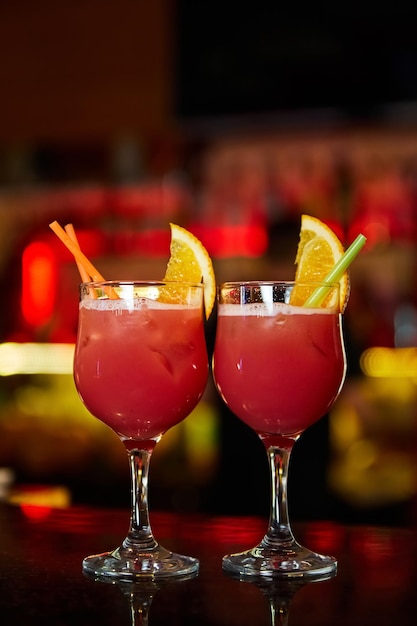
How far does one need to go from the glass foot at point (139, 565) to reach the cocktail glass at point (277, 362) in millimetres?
149

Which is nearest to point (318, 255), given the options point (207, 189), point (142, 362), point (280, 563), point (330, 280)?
point (330, 280)

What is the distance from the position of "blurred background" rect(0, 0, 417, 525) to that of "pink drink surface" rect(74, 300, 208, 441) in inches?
91.4

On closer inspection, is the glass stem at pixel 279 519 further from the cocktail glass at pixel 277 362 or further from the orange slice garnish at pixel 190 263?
the orange slice garnish at pixel 190 263

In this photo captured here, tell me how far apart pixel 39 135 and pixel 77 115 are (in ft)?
0.73

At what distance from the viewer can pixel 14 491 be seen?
2354 mm

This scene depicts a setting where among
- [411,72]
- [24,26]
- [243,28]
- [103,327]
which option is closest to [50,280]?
[24,26]

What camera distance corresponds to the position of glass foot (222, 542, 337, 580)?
98 cm

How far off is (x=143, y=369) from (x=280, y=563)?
0.25 m

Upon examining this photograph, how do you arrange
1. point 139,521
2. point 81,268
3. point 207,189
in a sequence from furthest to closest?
point 207,189 < point 81,268 < point 139,521

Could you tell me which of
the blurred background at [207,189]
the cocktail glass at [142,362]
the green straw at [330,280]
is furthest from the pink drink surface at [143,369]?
the blurred background at [207,189]

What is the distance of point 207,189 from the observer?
4.58m

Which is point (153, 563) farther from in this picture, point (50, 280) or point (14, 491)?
point (50, 280)

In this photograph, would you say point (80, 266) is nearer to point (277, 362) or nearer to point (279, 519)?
point (277, 362)

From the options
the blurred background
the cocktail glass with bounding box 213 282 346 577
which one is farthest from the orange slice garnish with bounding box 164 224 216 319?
the blurred background
